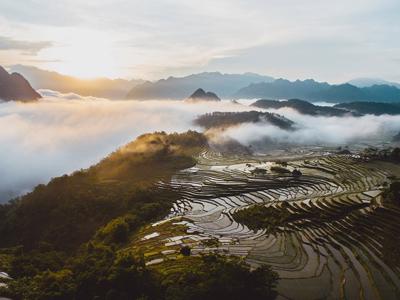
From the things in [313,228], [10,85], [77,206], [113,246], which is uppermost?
[10,85]

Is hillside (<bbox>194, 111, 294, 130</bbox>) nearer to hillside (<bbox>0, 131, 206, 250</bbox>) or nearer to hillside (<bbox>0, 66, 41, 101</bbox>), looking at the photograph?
hillside (<bbox>0, 131, 206, 250</bbox>)

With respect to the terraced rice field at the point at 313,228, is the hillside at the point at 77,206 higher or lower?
lower

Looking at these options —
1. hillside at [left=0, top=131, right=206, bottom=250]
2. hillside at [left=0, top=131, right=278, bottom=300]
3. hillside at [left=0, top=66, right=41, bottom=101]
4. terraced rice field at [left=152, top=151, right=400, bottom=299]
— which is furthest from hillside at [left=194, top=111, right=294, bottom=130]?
hillside at [left=0, top=66, right=41, bottom=101]

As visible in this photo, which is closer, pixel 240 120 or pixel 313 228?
pixel 313 228

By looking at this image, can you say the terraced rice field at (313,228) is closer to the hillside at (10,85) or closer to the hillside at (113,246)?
the hillside at (113,246)

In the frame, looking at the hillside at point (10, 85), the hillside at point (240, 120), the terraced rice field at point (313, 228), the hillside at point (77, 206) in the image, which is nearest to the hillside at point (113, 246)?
the hillside at point (77, 206)

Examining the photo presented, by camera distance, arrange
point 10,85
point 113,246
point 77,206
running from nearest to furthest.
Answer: point 113,246 < point 77,206 < point 10,85

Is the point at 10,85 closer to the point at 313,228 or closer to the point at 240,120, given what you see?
the point at 240,120

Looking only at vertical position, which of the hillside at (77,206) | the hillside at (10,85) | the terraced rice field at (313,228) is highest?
the hillside at (10,85)

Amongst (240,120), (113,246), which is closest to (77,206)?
(113,246)
